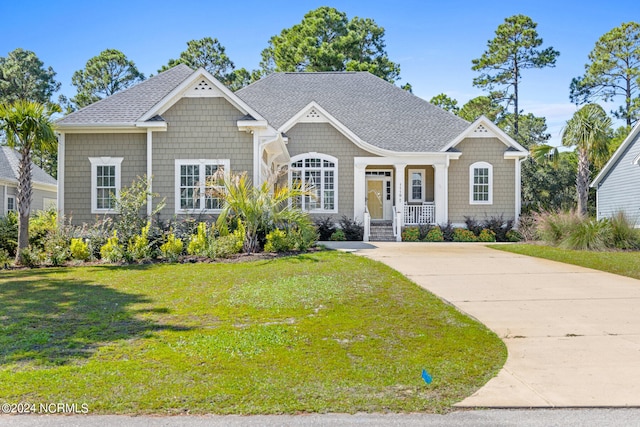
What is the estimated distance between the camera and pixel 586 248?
610 inches

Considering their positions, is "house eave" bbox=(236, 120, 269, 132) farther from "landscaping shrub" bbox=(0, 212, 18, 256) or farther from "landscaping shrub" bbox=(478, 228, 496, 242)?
"landscaping shrub" bbox=(478, 228, 496, 242)

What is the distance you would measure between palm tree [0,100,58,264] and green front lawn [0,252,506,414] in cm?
435

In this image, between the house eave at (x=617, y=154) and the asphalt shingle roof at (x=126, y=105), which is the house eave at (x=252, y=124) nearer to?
the asphalt shingle roof at (x=126, y=105)

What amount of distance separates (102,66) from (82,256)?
36.7 m

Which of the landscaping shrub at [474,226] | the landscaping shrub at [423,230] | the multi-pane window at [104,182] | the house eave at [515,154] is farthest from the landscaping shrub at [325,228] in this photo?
the house eave at [515,154]

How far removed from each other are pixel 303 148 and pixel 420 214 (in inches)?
238

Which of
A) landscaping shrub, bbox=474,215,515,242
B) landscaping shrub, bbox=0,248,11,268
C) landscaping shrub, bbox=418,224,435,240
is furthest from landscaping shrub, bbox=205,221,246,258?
landscaping shrub, bbox=474,215,515,242

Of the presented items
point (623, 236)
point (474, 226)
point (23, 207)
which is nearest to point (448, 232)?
point (474, 226)

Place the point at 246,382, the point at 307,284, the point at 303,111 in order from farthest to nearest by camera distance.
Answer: the point at 303,111 → the point at 307,284 → the point at 246,382

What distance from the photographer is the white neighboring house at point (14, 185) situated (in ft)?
87.9

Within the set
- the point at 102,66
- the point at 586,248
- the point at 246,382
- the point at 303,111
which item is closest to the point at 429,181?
the point at 303,111

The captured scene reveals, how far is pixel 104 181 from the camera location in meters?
17.1

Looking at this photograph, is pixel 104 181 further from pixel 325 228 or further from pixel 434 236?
pixel 434 236

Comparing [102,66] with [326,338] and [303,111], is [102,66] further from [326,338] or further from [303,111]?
[326,338]
